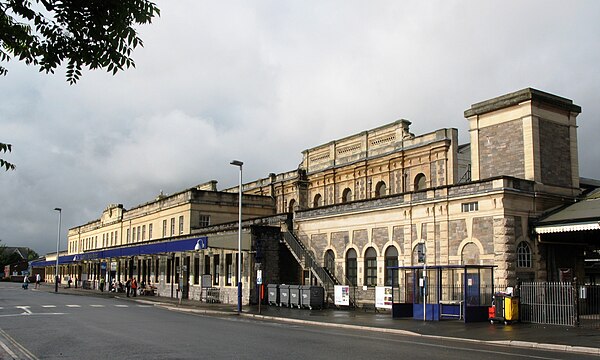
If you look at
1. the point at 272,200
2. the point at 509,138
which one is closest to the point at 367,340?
the point at 509,138

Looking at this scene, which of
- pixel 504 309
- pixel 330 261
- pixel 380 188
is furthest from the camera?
pixel 380 188

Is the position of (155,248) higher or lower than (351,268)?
higher

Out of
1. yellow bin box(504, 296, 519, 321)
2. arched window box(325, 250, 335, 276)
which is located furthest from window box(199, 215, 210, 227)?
yellow bin box(504, 296, 519, 321)

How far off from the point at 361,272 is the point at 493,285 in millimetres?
9904

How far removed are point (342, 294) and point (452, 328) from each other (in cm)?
1162

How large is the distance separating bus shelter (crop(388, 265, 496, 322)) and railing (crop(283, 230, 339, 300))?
17.1 ft

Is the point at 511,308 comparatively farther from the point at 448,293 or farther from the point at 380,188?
the point at 380,188

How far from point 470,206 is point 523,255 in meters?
3.25

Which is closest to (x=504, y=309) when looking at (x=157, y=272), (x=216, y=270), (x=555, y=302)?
(x=555, y=302)

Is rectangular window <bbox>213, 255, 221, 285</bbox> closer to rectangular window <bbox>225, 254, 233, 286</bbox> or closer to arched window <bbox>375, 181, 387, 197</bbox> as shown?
rectangular window <bbox>225, 254, 233, 286</bbox>

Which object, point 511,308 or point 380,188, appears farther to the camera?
point 380,188

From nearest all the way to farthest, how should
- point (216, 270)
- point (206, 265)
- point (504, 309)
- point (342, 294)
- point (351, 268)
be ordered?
point (504, 309)
point (342, 294)
point (351, 268)
point (216, 270)
point (206, 265)

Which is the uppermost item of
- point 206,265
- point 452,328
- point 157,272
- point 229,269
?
point 206,265

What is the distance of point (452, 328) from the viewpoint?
73.3 feet
